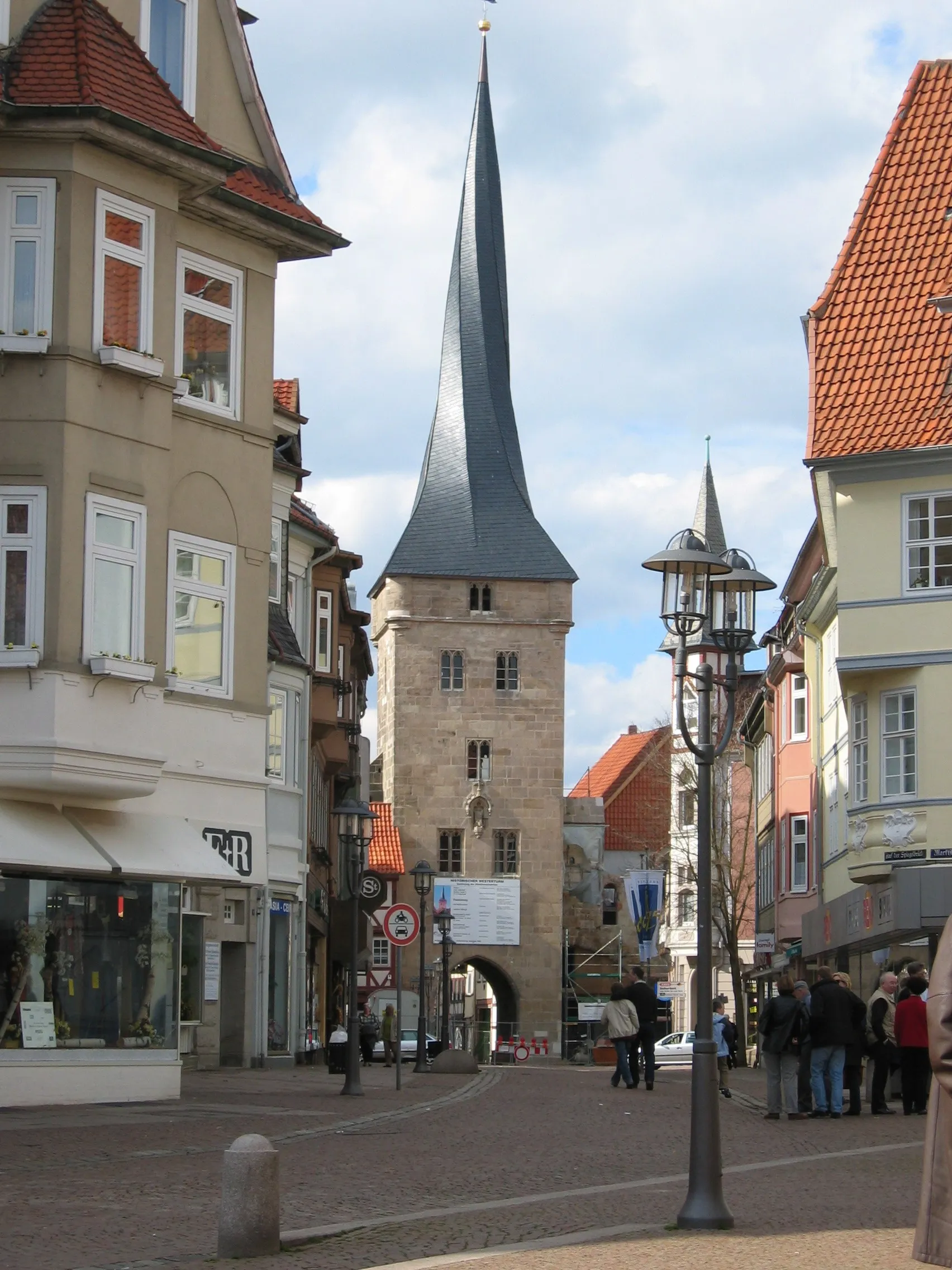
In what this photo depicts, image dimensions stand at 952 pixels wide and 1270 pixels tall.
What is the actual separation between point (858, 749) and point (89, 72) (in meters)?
16.7

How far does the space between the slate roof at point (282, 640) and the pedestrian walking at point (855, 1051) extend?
14.9 metres

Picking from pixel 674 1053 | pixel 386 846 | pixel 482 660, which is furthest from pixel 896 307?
pixel 482 660

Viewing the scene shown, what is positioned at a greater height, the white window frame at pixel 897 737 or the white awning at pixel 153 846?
the white window frame at pixel 897 737

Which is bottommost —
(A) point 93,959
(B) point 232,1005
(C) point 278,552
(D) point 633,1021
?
(B) point 232,1005

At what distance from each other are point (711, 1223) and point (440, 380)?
281ft

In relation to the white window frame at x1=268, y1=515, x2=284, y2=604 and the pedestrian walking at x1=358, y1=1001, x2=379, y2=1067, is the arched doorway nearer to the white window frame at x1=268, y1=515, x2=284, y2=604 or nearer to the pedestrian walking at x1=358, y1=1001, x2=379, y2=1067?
the pedestrian walking at x1=358, y1=1001, x2=379, y2=1067

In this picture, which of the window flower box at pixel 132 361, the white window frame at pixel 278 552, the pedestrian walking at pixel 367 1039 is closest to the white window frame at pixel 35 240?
the window flower box at pixel 132 361

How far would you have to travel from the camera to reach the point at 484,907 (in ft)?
289

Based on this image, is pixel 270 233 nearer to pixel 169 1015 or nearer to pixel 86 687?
pixel 86 687

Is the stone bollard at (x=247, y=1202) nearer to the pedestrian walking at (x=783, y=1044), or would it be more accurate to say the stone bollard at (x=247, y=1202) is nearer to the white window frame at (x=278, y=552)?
→ the pedestrian walking at (x=783, y=1044)

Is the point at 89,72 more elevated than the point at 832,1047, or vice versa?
the point at 89,72

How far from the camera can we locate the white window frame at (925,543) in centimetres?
3081

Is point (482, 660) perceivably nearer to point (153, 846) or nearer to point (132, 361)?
point (153, 846)

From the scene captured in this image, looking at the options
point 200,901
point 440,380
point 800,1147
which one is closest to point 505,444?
point 440,380
